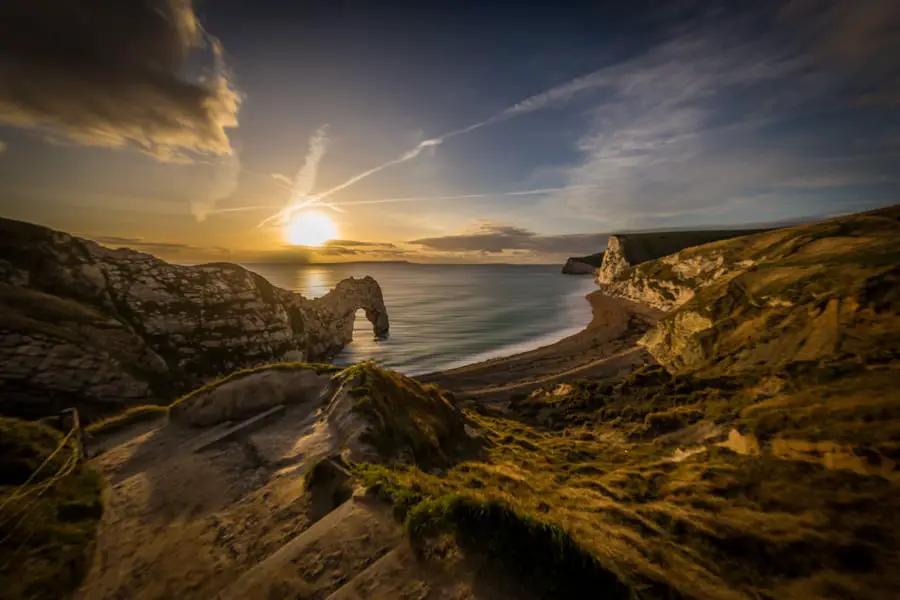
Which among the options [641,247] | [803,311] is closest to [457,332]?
[803,311]

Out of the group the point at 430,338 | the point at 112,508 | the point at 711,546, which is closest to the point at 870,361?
the point at 711,546

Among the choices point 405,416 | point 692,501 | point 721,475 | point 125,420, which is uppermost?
point 125,420

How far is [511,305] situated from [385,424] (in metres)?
82.2

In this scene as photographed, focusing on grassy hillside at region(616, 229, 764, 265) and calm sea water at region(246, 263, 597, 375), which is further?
grassy hillside at region(616, 229, 764, 265)

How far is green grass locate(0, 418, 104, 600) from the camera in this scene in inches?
184

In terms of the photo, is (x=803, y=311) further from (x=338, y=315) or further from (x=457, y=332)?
(x=338, y=315)

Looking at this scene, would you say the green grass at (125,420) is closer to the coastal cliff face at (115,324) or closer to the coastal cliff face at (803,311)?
the coastal cliff face at (115,324)

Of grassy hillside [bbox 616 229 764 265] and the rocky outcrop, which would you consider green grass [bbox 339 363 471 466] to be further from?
grassy hillside [bbox 616 229 764 265]

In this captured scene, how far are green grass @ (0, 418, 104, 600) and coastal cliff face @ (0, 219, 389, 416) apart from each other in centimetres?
1689

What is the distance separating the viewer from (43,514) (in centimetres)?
561

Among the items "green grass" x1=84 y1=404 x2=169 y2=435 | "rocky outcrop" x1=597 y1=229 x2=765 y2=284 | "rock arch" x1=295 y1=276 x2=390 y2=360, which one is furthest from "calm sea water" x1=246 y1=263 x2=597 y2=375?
"rocky outcrop" x1=597 y1=229 x2=765 y2=284

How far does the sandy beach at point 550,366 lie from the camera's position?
31609 millimetres

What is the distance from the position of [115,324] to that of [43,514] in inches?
993

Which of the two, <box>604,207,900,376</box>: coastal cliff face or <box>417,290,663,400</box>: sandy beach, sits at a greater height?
<box>604,207,900,376</box>: coastal cliff face
